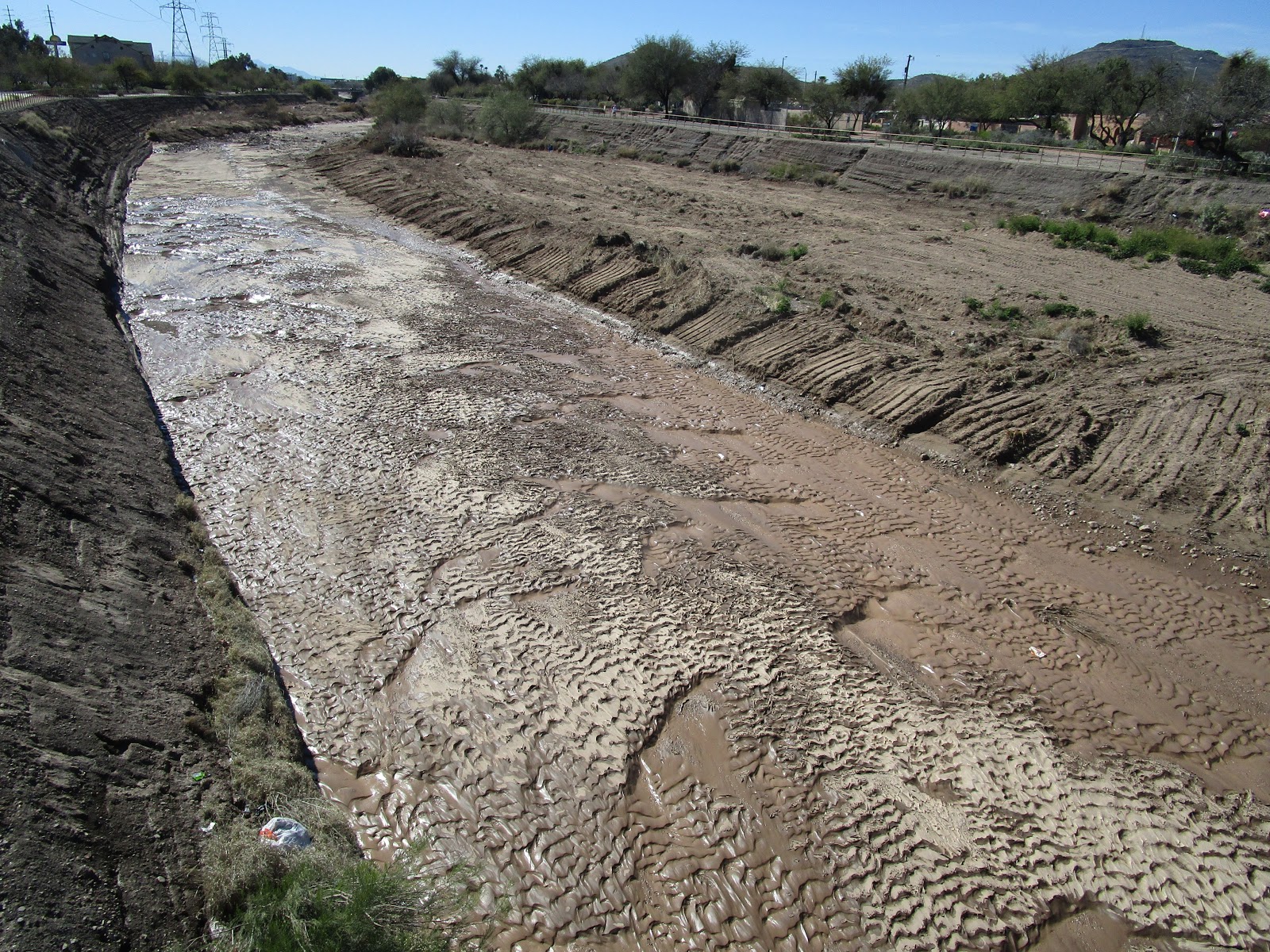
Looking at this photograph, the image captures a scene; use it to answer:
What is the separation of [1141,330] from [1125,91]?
3570cm

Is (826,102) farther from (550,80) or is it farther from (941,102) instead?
(550,80)

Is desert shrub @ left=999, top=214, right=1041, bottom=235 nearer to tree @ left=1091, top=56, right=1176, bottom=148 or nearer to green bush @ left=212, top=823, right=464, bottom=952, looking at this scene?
green bush @ left=212, top=823, right=464, bottom=952

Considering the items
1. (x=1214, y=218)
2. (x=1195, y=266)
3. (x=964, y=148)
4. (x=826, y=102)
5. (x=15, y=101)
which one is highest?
(x=826, y=102)

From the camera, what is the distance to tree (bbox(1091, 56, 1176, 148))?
127 ft

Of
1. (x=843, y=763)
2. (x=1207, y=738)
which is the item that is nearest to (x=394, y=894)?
(x=843, y=763)

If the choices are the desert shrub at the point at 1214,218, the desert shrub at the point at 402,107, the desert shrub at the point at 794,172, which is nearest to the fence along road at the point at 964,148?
the desert shrub at the point at 794,172

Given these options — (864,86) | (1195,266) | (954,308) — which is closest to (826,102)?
(864,86)

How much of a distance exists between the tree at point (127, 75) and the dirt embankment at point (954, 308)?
42.7 meters

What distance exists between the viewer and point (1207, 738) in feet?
19.9

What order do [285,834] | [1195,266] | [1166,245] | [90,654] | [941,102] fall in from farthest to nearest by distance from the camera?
[941,102] < [1166,245] < [1195,266] < [90,654] < [285,834]

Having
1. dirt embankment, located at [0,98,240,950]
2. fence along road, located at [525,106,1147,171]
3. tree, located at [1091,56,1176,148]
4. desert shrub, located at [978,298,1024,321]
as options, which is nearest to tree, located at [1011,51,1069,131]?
tree, located at [1091,56,1176,148]

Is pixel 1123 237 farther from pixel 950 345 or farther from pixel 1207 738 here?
pixel 1207 738

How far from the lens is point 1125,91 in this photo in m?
39.3

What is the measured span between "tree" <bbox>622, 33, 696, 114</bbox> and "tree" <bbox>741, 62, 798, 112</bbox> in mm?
6038
